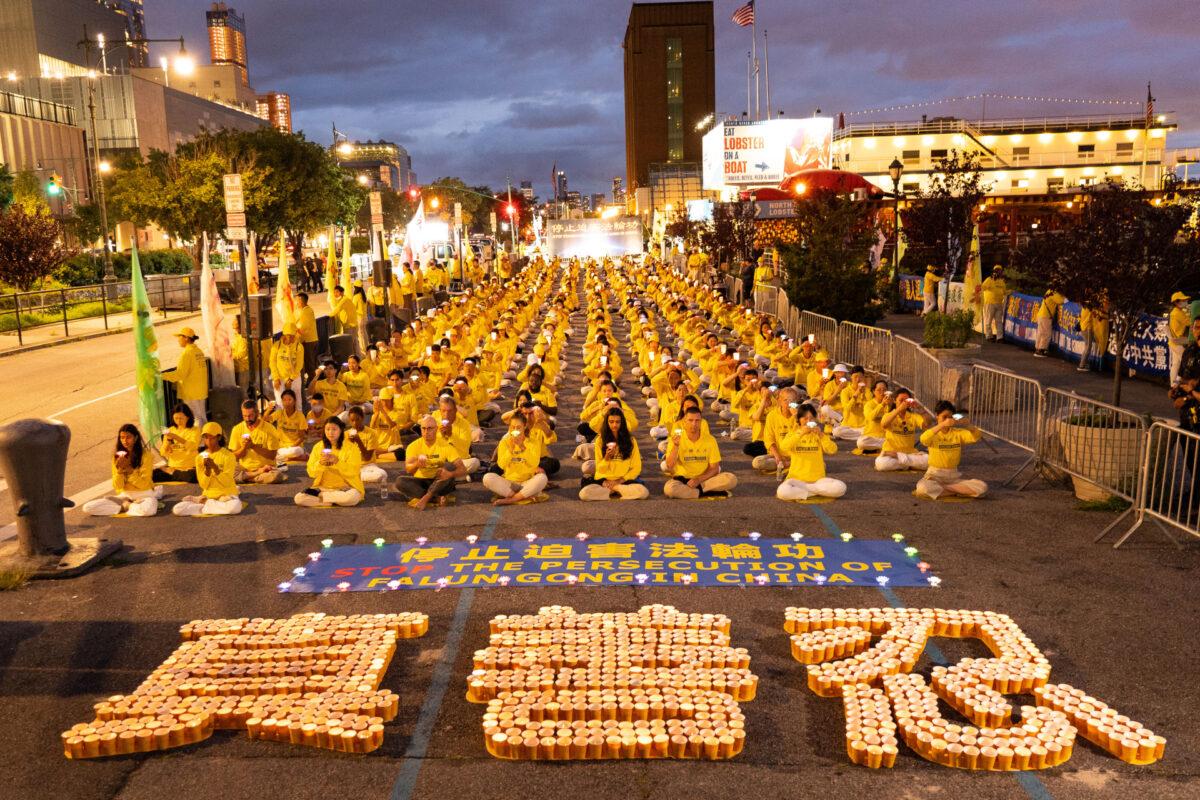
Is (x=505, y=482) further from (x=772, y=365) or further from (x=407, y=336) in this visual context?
(x=407, y=336)

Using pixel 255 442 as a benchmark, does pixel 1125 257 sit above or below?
above

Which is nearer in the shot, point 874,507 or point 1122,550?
point 1122,550

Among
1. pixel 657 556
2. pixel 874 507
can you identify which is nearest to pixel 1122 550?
pixel 874 507

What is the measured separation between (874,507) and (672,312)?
60.6ft

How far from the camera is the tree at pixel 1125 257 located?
490 inches

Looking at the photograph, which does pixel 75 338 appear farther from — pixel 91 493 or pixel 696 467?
pixel 696 467

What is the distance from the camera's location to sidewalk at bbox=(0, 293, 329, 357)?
29130 millimetres

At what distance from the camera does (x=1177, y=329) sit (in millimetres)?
Answer: 17172

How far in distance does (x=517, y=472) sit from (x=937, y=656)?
19.0ft

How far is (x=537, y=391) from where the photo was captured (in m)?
16.4

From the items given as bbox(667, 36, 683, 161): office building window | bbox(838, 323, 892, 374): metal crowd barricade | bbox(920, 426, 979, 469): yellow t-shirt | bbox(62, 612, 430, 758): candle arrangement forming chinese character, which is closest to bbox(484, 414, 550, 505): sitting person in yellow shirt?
bbox(62, 612, 430, 758): candle arrangement forming chinese character

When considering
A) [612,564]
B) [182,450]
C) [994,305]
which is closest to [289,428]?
[182,450]

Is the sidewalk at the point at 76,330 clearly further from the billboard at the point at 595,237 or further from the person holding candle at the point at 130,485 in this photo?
the billboard at the point at 595,237

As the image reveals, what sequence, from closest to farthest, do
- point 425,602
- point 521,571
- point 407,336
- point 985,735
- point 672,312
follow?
point 985,735
point 425,602
point 521,571
point 407,336
point 672,312
